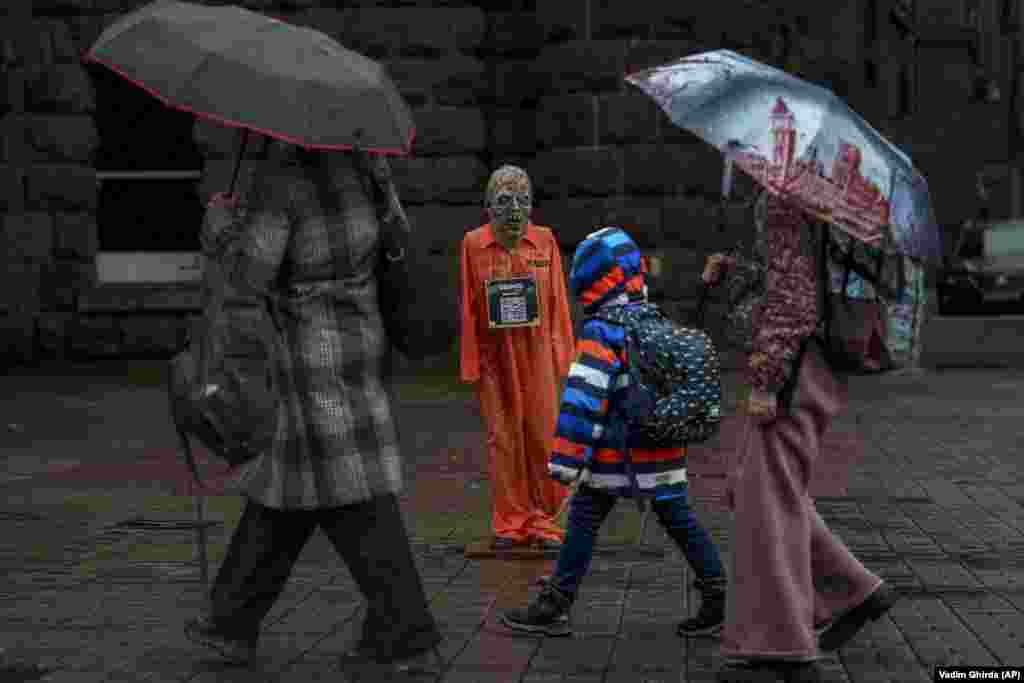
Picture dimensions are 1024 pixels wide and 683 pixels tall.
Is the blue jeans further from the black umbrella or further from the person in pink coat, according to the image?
the black umbrella

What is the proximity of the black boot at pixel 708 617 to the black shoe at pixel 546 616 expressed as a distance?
405 mm

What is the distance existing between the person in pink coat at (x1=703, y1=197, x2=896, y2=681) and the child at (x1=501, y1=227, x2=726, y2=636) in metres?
0.67

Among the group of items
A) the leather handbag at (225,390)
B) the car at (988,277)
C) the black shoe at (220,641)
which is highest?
the leather handbag at (225,390)

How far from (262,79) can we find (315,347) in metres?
0.84

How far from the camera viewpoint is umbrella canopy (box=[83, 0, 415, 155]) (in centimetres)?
621

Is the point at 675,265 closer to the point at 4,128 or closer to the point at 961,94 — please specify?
the point at 4,128

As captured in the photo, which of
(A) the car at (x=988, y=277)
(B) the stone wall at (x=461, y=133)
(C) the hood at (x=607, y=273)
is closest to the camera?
(C) the hood at (x=607, y=273)

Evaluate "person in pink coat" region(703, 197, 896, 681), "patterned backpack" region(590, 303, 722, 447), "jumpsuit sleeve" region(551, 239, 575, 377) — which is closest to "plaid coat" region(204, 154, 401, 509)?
"patterned backpack" region(590, 303, 722, 447)

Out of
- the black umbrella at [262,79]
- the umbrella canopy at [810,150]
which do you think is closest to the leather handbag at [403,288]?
the black umbrella at [262,79]

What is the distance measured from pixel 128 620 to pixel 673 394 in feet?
7.12

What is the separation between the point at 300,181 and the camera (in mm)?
6570

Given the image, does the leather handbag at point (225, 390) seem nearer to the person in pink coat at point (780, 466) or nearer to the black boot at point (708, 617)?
the person in pink coat at point (780, 466)

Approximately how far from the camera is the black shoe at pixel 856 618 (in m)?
6.75

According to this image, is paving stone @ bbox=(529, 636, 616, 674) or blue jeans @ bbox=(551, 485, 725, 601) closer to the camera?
paving stone @ bbox=(529, 636, 616, 674)
